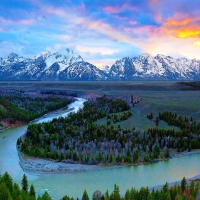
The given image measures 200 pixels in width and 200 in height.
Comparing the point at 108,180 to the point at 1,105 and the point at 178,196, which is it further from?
the point at 1,105

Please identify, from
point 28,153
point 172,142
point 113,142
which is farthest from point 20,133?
point 172,142

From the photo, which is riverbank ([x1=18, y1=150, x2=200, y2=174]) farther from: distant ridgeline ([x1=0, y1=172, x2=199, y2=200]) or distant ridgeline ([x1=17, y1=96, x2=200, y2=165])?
distant ridgeline ([x1=0, y1=172, x2=199, y2=200])

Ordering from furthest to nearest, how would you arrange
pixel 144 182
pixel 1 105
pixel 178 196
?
pixel 1 105 → pixel 144 182 → pixel 178 196

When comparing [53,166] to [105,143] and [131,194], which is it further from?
[131,194]

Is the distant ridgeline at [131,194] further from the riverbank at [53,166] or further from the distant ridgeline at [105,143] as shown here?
the distant ridgeline at [105,143]

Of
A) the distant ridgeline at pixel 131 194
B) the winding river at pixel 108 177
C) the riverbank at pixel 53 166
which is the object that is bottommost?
the winding river at pixel 108 177

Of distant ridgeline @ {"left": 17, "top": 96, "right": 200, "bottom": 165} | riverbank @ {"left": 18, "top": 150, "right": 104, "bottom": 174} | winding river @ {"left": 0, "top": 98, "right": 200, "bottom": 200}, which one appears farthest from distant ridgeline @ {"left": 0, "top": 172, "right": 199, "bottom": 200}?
distant ridgeline @ {"left": 17, "top": 96, "right": 200, "bottom": 165}

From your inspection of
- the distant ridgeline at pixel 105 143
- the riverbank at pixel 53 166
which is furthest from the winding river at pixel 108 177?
the distant ridgeline at pixel 105 143

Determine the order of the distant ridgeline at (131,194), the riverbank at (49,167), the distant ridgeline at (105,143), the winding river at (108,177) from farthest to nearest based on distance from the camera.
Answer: the distant ridgeline at (105,143) < the riverbank at (49,167) < the winding river at (108,177) < the distant ridgeline at (131,194)

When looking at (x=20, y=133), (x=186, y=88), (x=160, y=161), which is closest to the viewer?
(x=160, y=161)
